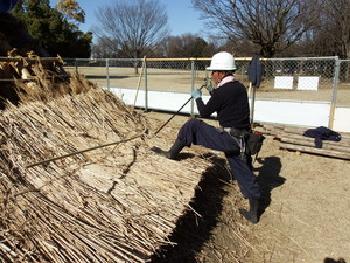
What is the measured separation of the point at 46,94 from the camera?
490 centimetres

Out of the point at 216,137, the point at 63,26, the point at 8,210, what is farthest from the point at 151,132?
the point at 63,26

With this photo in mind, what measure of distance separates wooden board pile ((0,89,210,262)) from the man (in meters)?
0.32

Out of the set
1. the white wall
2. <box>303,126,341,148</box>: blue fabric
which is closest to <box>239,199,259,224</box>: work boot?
<box>303,126,341,148</box>: blue fabric

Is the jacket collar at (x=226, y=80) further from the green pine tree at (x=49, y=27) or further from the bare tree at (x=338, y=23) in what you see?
the green pine tree at (x=49, y=27)

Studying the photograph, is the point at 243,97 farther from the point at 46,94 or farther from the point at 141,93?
the point at 141,93

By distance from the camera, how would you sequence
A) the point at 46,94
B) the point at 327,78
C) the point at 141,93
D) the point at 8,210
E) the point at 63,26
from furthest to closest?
the point at 63,26 < the point at 327,78 < the point at 141,93 < the point at 46,94 < the point at 8,210

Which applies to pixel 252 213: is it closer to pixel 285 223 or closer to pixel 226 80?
pixel 285 223

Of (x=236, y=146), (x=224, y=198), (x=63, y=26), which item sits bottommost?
(x=224, y=198)

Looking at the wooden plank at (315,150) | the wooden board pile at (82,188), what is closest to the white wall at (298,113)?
the wooden plank at (315,150)

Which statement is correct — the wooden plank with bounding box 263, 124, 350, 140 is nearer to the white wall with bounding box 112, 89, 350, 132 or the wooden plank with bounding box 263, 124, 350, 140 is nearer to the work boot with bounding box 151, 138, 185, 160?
the white wall with bounding box 112, 89, 350, 132

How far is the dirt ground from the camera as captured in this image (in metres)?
4.05

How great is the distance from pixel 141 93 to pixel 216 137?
322 inches

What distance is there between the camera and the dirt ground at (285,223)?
405 centimetres

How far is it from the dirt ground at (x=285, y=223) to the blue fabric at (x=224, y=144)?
490 millimetres
